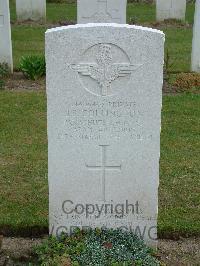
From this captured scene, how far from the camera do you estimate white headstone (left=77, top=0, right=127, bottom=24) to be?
1023 cm

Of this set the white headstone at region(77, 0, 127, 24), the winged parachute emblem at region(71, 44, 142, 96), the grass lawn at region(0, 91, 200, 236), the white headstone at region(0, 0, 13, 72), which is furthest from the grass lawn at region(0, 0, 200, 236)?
the white headstone at region(77, 0, 127, 24)

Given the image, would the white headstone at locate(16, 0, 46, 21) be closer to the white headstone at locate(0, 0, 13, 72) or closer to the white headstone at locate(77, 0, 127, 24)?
the white headstone at locate(77, 0, 127, 24)

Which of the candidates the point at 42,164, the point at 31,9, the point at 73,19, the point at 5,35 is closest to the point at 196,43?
the point at 5,35

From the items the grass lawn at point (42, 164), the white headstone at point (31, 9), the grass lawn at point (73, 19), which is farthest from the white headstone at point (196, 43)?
the white headstone at point (31, 9)

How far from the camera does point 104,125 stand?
12.5 ft

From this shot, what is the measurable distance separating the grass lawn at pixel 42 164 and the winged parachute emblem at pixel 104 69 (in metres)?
1.48

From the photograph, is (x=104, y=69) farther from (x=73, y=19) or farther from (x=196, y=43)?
(x=73, y=19)

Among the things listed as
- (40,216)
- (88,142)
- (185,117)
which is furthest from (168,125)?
(88,142)

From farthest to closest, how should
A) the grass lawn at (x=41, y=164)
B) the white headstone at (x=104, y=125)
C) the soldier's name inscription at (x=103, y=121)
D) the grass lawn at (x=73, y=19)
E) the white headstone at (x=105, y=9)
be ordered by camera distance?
the grass lawn at (x=73, y=19) < the white headstone at (x=105, y=9) < the grass lawn at (x=41, y=164) < the soldier's name inscription at (x=103, y=121) < the white headstone at (x=104, y=125)

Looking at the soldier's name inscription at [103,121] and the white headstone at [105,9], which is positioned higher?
the white headstone at [105,9]

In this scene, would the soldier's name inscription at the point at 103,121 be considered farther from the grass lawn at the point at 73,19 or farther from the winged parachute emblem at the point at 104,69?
the grass lawn at the point at 73,19

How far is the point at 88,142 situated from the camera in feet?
12.6

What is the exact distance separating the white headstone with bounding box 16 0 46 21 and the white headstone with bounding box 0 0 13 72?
5.71 metres

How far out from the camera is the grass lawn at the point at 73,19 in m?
10.7
